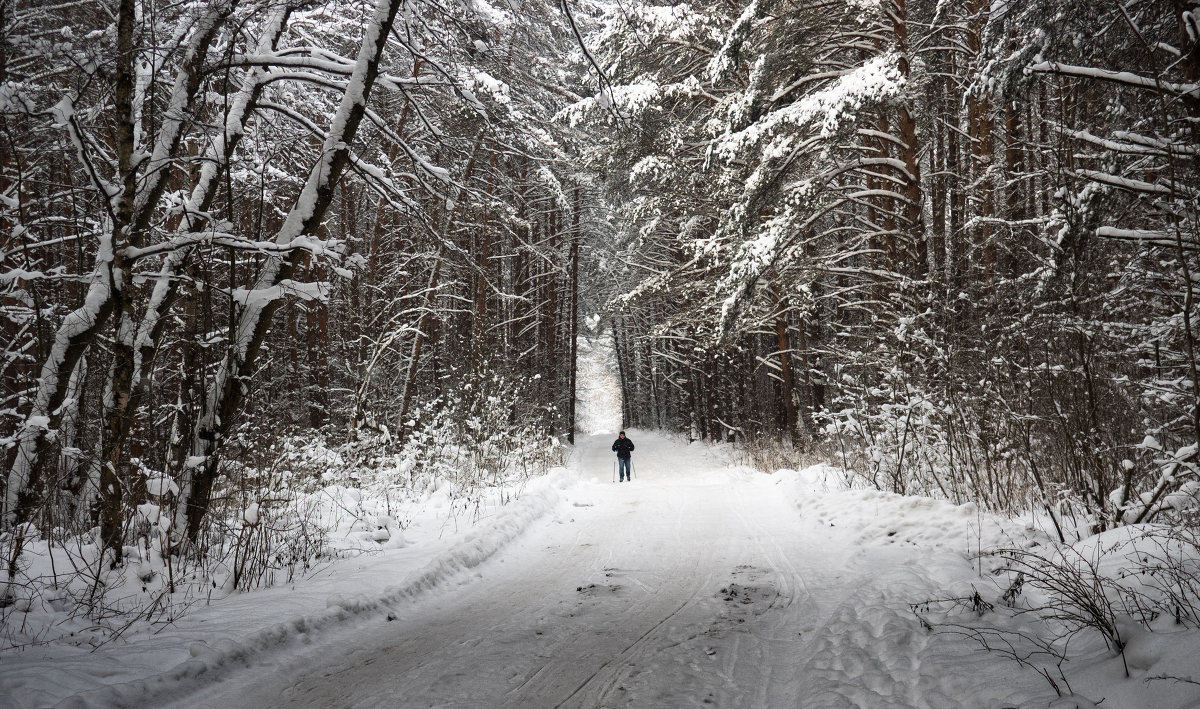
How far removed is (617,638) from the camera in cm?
378

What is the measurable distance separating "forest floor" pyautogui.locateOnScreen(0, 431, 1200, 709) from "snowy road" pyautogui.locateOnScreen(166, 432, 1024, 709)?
15 millimetres

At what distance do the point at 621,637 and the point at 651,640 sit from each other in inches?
8.2

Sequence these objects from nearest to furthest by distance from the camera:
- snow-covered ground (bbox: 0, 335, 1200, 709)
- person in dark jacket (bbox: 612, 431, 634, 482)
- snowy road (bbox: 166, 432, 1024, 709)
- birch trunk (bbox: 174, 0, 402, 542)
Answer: snow-covered ground (bbox: 0, 335, 1200, 709), snowy road (bbox: 166, 432, 1024, 709), birch trunk (bbox: 174, 0, 402, 542), person in dark jacket (bbox: 612, 431, 634, 482)

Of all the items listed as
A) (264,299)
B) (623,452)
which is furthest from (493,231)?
(623,452)

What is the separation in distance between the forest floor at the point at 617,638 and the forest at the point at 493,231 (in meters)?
0.83

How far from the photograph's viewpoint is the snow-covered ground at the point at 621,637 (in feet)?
9.22

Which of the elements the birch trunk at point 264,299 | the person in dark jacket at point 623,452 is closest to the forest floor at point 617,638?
the birch trunk at point 264,299

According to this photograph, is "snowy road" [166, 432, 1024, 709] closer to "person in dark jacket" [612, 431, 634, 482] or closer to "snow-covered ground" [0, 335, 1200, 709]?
"snow-covered ground" [0, 335, 1200, 709]

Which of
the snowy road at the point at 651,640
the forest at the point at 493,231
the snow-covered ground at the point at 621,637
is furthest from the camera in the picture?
the forest at the point at 493,231

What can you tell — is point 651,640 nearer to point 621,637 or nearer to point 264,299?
point 621,637

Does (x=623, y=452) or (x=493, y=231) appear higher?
(x=493, y=231)

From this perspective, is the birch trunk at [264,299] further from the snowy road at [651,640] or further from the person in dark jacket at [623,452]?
the person in dark jacket at [623,452]

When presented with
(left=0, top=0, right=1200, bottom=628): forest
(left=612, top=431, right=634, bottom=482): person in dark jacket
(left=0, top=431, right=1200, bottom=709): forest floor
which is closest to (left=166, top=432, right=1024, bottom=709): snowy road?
(left=0, top=431, right=1200, bottom=709): forest floor

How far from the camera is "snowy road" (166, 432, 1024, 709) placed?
2973 millimetres
